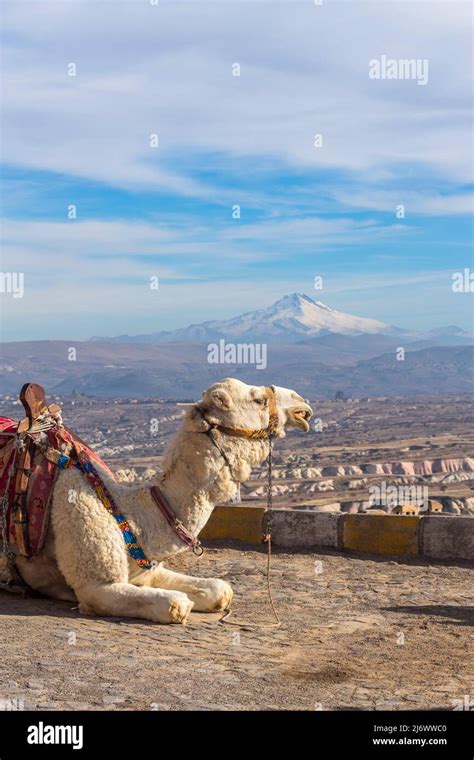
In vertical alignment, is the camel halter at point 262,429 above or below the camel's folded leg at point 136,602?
above

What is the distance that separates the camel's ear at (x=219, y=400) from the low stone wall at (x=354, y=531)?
292cm

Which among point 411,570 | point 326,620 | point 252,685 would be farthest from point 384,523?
point 252,685

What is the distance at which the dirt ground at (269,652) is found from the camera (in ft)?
22.2

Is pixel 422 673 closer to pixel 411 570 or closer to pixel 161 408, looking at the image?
pixel 411 570

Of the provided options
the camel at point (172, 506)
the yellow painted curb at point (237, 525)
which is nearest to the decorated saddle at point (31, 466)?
the camel at point (172, 506)

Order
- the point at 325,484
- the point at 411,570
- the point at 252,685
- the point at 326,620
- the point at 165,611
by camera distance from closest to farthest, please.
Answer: the point at 252,685, the point at 165,611, the point at 326,620, the point at 411,570, the point at 325,484

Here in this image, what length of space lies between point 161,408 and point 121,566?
16239cm

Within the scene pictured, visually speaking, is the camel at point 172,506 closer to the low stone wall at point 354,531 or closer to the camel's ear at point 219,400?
the camel's ear at point 219,400

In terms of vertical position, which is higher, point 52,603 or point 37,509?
point 37,509

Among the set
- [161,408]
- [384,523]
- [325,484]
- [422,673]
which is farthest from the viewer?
[161,408]

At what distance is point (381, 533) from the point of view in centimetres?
1240

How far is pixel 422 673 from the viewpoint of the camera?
756 cm

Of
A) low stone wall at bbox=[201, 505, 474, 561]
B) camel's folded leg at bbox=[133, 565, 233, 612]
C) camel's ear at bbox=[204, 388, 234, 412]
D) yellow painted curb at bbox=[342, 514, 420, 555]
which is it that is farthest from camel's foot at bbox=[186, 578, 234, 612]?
yellow painted curb at bbox=[342, 514, 420, 555]

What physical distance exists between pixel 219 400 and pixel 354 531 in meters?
4.07
